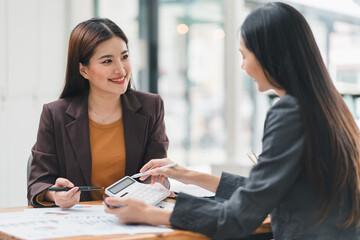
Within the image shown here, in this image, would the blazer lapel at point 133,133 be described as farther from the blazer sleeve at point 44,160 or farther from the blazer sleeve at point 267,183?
the blazer sleeve at point 267,183

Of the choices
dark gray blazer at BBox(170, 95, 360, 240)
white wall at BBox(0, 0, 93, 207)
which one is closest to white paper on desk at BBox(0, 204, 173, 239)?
dark gray blazer at BBox(170, 95, 360, 240)

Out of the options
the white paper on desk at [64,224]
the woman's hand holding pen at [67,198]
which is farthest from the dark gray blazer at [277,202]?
the woman's hand holding pen at [67,198]

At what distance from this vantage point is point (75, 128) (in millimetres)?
2182

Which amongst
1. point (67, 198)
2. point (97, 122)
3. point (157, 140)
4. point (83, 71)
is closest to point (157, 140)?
point (157, 140)

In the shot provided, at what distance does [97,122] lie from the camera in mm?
2275

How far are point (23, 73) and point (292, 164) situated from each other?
3191mm

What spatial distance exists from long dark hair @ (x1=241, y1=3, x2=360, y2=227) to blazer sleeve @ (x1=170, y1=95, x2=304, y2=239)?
0.03 meters

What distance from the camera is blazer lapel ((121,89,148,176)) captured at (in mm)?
2225

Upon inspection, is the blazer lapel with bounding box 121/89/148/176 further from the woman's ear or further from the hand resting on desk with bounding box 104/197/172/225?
the hand resting on desk with bounding box 104/197/172/225

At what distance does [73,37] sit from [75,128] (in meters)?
0.42

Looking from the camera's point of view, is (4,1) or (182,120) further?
(182,120)

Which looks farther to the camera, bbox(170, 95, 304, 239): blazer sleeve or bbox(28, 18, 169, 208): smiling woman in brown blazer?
bbox(28, 18, 169, 208): smiling woman in brown blazer

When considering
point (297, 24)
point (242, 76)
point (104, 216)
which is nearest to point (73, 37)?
point (104, 216)

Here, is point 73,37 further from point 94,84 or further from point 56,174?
point 56,174
